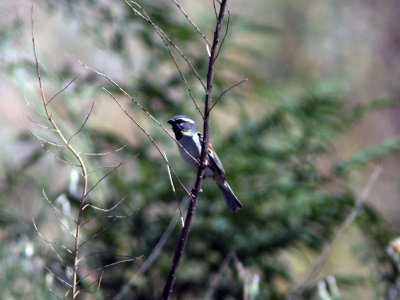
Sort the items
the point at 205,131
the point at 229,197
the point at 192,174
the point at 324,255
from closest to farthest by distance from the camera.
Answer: the point at 205,131
the point at 324,255
the point at 229,197
the point at 192,174

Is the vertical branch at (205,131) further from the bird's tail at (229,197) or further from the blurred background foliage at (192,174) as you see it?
the blurred background foliage at (192,174)

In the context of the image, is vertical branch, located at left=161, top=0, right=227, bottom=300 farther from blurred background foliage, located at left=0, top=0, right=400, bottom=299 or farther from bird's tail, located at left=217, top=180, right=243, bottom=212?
blurred background foliage, located at left=0, top=0, right=400, bottom=299

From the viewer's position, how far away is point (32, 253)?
157 inches

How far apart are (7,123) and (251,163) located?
5.17m

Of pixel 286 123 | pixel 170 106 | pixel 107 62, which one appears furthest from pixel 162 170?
pixel 107 62

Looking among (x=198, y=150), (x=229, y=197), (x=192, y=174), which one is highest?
(x=192, y=174)

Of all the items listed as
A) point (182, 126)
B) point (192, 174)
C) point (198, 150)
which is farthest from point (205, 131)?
point (192, 174)

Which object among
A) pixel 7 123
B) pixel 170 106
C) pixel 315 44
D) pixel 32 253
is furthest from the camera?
pixel 315 44

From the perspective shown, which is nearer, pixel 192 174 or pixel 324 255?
pixel 324 255

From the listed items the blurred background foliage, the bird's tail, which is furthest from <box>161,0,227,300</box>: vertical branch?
the blurred background foliage

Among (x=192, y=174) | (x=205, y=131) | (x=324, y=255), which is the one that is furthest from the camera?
(x=192, y=174)

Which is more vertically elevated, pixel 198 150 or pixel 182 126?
pixel 182 126

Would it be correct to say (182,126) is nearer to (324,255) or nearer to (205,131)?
(324,255)

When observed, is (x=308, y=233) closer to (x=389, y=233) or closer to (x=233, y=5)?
(x=389, y=233)
